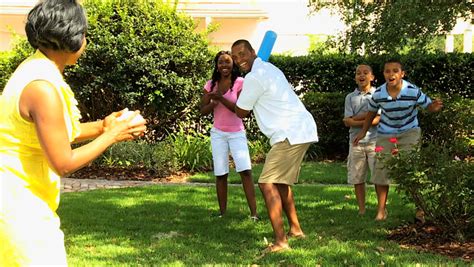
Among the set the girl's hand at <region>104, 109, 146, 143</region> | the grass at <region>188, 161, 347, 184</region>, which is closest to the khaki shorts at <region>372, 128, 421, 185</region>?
the grass at <region>188, 161, 347, 184</region>

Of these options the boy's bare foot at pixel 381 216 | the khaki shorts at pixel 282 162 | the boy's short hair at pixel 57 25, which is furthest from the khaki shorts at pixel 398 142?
the boy's short hair at pixel 57 25

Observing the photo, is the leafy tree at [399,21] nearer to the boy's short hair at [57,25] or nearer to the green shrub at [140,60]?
the green shrub at [140,60]

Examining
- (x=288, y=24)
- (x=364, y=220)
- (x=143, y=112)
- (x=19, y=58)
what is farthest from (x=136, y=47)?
(x=288, y=24)

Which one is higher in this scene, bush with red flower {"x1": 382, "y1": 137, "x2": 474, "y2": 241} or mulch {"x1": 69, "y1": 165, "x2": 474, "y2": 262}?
bush with red flower {"x1": 382, "y1": 137, "x2": 474, "y2": 241}

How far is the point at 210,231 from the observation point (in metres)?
6.43

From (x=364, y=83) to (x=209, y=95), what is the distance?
1.76 metres

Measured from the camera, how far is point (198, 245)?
586 centimetres

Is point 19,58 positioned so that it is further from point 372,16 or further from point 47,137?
point 47,137

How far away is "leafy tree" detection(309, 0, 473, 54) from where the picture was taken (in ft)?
23.7

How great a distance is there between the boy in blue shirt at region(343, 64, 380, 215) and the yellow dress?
16.1 feet

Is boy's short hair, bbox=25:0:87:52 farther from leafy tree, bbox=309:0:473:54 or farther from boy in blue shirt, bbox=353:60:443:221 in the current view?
leafy tree, bbox=309:0:473:54

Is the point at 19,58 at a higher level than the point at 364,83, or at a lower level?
higher

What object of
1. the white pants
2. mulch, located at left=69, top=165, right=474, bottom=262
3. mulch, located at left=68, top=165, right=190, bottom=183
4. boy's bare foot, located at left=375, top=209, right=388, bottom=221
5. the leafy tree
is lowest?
mulch, located at left=69, top=165, right=474, bottom=262

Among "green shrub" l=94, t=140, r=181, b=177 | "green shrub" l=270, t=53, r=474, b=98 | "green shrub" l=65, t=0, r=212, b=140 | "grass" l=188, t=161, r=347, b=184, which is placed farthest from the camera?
"green shrub" l=270, t=53, r=474, b=98
